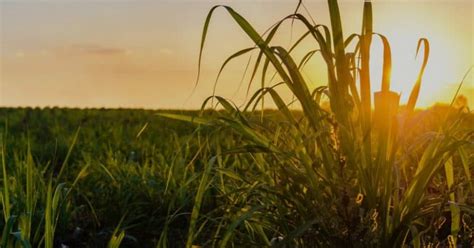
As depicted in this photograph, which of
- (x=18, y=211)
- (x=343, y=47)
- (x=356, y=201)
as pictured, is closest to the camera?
(x=356, y=201)

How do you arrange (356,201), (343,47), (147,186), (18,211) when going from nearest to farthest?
(356,201), (343,47), (18,211), (147,186)

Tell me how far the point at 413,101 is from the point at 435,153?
0.22 m

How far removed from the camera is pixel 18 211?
3840 millimetres

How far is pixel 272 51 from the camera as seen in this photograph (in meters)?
2.58

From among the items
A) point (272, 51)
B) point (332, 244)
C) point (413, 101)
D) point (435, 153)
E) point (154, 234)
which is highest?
point (272, 51)

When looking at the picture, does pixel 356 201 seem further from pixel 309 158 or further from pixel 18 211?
pixel 18 211

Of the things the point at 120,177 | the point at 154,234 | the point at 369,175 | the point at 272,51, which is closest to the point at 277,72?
the point at 272,51

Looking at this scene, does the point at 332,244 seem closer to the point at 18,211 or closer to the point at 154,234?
the point at 154,234

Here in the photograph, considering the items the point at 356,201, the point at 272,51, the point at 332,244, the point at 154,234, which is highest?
the point at 272,51

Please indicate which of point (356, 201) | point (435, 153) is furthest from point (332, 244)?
point (435, 153)

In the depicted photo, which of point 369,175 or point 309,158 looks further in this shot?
point 309,158

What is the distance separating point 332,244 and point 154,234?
5.59 ft

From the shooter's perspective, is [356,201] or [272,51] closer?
[356,201]

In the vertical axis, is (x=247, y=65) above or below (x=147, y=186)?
above
